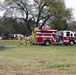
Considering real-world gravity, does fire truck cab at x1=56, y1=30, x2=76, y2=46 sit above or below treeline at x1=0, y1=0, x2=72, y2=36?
below

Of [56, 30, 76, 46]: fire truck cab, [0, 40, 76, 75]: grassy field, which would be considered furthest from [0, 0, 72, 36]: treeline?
[0, 40, 76, 75]: grassy field

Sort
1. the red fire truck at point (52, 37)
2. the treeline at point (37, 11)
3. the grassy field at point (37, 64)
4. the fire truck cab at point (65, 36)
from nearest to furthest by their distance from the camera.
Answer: the grassy field at point (37, 64) < the red fire truck at point (52, 37) < the fire truck cab at point (65, 36) < the treeline at point (37, 11)

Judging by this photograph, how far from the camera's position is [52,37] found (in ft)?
149

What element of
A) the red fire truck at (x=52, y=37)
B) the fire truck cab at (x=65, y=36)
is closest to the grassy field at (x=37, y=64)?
the red fire truck at (x=52, y=37)

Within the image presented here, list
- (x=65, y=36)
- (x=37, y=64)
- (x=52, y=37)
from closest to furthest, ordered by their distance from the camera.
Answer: (x=37, y=64) → (x=52, y=37) → (x=65, y=36)

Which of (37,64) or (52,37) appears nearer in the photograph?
(37,64)

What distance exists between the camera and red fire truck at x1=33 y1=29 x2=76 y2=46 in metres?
45.1

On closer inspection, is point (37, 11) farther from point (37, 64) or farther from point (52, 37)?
point (37, 64)

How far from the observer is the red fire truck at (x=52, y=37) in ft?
148

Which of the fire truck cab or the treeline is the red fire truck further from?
the treeline

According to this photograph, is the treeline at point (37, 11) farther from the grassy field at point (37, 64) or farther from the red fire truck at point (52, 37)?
the grassy field at point (37, 64)

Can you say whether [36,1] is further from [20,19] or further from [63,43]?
[63,43]

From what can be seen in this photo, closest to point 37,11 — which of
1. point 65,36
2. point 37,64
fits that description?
point 65,36

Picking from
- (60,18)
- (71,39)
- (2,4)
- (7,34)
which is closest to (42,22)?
(60,18)
